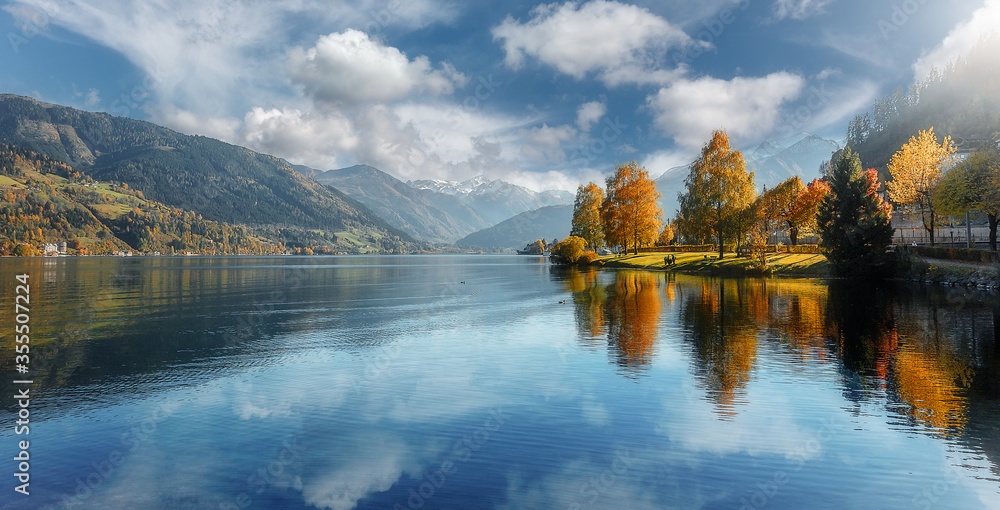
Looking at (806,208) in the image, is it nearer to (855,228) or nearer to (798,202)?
(798,202)

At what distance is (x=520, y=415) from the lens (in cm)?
1509

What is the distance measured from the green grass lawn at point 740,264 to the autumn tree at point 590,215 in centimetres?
2554

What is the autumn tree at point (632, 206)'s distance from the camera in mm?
104375

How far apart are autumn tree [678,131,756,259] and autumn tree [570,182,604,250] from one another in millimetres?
40785

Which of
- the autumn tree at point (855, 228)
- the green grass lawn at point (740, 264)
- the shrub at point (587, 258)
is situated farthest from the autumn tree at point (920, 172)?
the shrub at point (587, 258)

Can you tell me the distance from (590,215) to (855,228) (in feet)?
230

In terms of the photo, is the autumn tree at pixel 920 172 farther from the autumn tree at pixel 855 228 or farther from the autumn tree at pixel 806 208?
the autumn tree at pixel 806 208

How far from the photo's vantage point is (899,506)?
9586mm

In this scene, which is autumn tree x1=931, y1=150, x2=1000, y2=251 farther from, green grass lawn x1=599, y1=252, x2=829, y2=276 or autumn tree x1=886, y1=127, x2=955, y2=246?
green grass lawn x1=599, y1=252, x2=829, y2=276

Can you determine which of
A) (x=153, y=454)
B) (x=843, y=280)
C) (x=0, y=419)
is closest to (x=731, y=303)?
(x=843, y=280)

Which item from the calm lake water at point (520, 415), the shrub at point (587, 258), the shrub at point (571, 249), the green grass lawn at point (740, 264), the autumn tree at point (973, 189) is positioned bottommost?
the calm lake water at point (520, 415)

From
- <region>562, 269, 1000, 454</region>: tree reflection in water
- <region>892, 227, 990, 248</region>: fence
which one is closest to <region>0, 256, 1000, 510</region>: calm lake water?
<region>562, 269, 1000, 454</region>: tree reflection in water

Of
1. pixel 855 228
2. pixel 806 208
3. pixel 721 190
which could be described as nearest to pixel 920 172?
pixel 855 228

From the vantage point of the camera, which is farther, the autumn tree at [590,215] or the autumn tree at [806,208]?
the autumn tree at [590,215]
